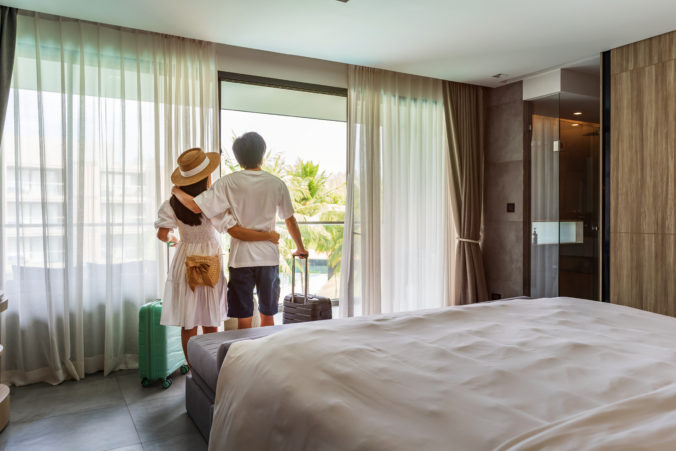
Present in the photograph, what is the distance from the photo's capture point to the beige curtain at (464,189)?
15.8 ft

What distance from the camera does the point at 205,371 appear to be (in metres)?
2.12

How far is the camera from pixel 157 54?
347 centimetres

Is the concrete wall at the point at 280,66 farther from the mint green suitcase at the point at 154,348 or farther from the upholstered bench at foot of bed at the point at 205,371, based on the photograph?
the upholstered bench at foot of bed at the point at 205,371

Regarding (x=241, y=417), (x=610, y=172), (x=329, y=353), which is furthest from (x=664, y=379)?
(x=610, y=172)

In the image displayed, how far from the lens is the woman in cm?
285

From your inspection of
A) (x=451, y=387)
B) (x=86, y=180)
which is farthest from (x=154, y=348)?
(x=451, y=387)

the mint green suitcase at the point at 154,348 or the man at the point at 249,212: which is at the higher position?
the man at the point at 249,212

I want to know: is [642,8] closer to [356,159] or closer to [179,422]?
[356,159]

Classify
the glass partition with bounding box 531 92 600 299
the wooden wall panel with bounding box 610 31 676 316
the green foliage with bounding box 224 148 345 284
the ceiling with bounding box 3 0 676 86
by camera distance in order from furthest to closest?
the green foliage with bounding box 224 148 345 284
the glass partition with bounding box 531 92 600 299
the wooden wall panel with bounding box 610 31 676 316
the ceiling with bounding box 3 0 676 86

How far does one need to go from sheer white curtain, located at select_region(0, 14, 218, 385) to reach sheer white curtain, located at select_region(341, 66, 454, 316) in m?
1.50

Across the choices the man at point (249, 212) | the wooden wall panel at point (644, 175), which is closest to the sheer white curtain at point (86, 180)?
the man at point (249, 212)

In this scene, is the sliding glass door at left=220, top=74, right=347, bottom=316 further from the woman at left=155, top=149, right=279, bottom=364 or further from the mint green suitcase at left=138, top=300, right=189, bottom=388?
the mint green suitcase at left=138, top=300, right=189, bottom=388

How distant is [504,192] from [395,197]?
1224 mm

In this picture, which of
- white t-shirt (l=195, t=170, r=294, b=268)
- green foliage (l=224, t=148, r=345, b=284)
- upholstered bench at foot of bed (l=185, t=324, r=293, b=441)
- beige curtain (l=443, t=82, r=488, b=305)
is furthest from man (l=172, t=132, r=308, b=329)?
green foliage (l=224, t=148, r=345, b=284)
